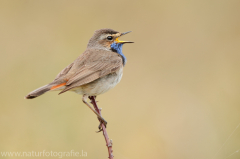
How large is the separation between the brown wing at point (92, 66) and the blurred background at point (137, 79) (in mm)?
1469

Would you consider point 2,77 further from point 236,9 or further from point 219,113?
point 236,9

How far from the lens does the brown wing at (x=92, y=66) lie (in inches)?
206

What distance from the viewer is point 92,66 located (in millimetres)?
5574

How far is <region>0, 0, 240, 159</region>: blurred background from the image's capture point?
245 inches

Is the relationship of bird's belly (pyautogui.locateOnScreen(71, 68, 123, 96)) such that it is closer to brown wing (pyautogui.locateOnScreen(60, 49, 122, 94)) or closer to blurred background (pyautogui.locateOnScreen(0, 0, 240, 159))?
brown wing (pyautogui.locateOnScreen(60, 49, 122, 94))

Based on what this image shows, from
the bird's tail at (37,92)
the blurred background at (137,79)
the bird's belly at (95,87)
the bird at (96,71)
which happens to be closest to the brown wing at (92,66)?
the bird at (96,71)

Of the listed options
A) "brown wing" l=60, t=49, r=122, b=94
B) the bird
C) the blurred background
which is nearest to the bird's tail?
the bird

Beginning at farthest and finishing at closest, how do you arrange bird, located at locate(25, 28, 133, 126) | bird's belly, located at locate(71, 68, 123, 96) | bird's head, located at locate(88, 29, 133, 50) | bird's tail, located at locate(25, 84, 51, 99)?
bird's head, located at locate(88, 29, 133, 50), bird's belly, located at locate(71, 68, 123, 96), bird, located at locate(25, 28, 133, 126), bird's tail, located at locate(25, 84, 51, 99)

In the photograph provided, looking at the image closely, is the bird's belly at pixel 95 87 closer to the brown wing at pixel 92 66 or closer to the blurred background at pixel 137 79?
the brown wing at pixel 92 66

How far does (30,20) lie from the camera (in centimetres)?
931

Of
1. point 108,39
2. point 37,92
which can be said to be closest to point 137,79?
point 108,39

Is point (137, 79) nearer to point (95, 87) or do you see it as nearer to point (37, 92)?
point (95, 87)

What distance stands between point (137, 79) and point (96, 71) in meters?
3.15

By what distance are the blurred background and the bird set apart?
1274 mm
